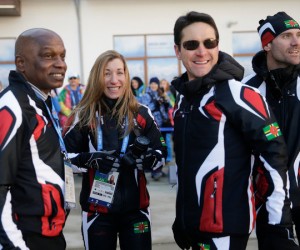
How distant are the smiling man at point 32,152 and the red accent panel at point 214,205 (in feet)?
2.63

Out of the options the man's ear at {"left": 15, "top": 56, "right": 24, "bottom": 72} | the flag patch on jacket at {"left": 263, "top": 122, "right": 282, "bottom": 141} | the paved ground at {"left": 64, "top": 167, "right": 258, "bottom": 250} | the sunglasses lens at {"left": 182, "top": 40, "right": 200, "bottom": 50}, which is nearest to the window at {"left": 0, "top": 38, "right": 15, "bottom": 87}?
the paved ground at {"left": 64, "top": 167, "right": 258, "bottom": 250}

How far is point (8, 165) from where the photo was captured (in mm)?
2465

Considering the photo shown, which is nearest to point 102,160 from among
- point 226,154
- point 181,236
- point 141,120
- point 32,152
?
point 141,120

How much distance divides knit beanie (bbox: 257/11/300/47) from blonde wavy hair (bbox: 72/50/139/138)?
3.64ft

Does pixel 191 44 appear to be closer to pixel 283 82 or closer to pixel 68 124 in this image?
pixel 283 82

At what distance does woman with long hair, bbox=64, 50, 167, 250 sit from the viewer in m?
3.62

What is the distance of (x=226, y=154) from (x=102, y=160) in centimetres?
109

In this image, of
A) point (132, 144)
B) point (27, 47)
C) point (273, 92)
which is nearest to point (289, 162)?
point (273, 92)

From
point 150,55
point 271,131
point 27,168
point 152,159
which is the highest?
point 150,55

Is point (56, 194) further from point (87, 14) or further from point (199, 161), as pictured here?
point (87, 14)

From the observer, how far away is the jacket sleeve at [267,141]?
107 inches

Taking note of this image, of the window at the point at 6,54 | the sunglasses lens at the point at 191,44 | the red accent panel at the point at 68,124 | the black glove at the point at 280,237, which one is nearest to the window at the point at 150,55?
the window at the point at 6,54

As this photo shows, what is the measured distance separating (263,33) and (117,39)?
12180mm

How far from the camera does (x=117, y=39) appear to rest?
15.6 meters
